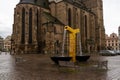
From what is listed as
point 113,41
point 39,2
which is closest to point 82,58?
point 39,2

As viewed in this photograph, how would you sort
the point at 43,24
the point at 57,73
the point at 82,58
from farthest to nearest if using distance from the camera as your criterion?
the point at 43,24 → the point at 82,58 → the point at 57,73

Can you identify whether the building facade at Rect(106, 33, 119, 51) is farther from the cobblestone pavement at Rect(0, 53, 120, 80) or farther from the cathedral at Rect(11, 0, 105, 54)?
the cobblestone pavement at Rect(0, 53, 120, 80)

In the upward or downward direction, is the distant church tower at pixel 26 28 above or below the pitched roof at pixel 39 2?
below

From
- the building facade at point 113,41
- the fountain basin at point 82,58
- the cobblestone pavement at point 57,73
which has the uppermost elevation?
the building facade at point 113,41

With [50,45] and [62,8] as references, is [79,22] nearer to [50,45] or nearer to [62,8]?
[62,8]

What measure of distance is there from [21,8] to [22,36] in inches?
322

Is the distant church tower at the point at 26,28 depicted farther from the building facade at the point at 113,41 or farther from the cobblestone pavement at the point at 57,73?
the building facade at the point at 113,41

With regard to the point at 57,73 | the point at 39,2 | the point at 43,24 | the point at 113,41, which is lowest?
the point at 57,73

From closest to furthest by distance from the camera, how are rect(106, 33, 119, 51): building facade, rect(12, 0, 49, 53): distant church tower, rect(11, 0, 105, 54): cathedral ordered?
rect(11, 0, 105, 54): cathedral < rect(12, 0, 49, 53): distant church tower < rect(106, 33, 119, 51): building facade

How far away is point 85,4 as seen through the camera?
82562 mm

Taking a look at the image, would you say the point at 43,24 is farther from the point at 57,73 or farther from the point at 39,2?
the point at 57,73

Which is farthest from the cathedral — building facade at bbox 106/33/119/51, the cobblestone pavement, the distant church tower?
building facade at bbox 106/33/119/51

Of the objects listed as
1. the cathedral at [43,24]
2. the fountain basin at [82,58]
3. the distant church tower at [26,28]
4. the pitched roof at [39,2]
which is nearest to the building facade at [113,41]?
the cathedral at [43,24]

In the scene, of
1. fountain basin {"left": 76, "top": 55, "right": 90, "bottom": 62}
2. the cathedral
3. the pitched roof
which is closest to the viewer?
fountain basin {"left": 76, "top": 55, "right": 90, "bottom": 62}
